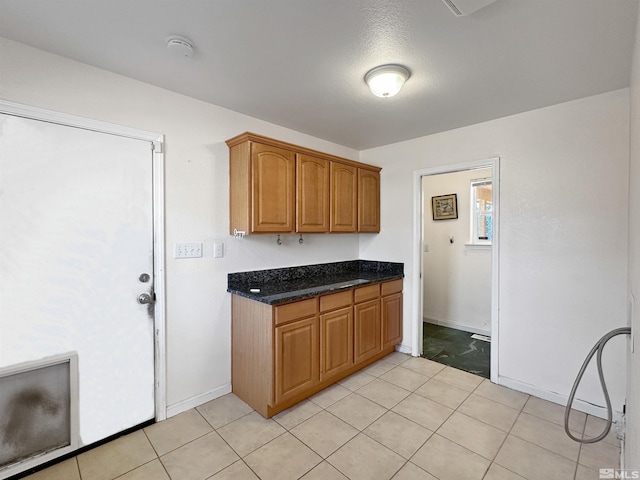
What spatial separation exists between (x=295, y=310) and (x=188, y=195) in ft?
4.03

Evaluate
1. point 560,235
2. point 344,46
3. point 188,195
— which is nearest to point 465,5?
point 344,46

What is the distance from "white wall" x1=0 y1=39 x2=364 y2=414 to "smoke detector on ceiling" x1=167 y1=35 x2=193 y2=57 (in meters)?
0.58

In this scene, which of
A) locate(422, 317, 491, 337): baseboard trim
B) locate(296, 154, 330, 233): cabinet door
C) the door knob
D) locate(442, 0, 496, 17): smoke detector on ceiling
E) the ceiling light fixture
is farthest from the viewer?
locate(422, 317, 491, 337): baseboard trim

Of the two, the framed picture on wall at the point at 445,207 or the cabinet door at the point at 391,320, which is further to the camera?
the framed picture on wall at the point at 445,207

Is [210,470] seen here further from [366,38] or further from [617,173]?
[617,173]

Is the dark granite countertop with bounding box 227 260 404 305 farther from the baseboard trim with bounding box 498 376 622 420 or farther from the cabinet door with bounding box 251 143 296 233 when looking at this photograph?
the baseboard trim with bounding box 498 376 622 420

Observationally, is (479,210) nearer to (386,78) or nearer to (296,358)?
(386,78)

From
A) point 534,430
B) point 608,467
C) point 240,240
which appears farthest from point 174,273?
point 608,467

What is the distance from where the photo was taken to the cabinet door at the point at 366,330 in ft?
9.34

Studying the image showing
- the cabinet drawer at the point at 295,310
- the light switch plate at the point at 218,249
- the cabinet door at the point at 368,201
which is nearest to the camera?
the cabinet drawer at the point at 295,310

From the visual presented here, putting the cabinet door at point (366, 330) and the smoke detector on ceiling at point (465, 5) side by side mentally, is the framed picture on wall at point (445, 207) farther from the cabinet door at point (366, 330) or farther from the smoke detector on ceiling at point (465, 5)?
the smoke detector on ceiling at point (465, 5)

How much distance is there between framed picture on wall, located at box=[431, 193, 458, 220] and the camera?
4.18 metres

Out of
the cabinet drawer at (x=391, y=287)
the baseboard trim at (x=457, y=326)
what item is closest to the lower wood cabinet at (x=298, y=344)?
the cabinet drawer at (x=391, y=287)

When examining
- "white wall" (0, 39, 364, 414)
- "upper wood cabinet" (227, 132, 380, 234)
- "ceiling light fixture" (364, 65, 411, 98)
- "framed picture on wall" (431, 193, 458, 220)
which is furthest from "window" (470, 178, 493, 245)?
"white wall" (0, 39, 364, 414)
